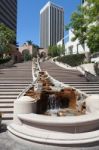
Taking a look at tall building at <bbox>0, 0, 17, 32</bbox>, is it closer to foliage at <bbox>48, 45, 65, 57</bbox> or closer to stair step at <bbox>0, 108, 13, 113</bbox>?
foliage at <bbox>48, 45, 65, 57</bbox>

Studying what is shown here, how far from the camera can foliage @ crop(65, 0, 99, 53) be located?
22344 mm

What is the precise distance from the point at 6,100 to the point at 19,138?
6.15 m

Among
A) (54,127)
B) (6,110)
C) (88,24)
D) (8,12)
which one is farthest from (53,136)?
(8,12)

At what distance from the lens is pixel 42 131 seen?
9.47 metres

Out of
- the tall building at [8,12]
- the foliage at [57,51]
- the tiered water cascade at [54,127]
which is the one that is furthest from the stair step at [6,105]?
the tall building at [8,12]

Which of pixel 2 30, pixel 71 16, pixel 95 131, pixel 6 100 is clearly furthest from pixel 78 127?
pixel 2 30

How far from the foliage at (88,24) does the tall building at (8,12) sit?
3924 inches

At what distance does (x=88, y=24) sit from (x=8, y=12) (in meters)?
117

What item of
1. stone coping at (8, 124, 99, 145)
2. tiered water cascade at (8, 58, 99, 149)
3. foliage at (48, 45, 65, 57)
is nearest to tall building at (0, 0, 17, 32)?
foliage at (48, 45, 65, 57)

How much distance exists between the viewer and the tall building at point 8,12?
124 metres

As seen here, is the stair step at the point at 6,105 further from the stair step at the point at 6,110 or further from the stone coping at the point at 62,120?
the stone coping at the point at 62,120

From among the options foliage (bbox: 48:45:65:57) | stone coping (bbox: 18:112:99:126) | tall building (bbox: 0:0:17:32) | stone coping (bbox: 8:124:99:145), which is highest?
tall building (bbox: 0:0:17:32)

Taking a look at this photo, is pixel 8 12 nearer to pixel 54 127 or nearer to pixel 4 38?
pixel 4 38

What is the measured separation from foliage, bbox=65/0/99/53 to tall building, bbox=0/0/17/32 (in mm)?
99667
